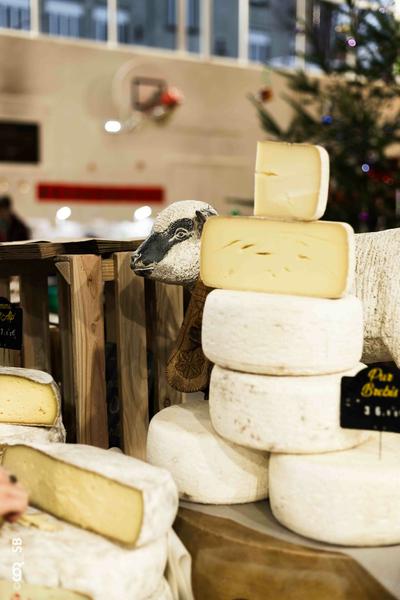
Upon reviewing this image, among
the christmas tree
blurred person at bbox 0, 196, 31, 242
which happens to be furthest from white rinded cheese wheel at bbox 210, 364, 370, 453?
blurred person at bbox 0, 196, 31, 242

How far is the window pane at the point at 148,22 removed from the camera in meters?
8.52

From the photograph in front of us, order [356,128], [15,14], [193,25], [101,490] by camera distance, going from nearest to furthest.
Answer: [101,490] → [356,128] → [15,14] → [193,25]

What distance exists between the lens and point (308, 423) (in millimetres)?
1418

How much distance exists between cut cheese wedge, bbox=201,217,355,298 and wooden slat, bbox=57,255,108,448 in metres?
0.49

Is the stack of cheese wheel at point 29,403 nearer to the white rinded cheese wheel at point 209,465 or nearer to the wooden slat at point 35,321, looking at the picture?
the white rinded cheese wheel at point 209,465

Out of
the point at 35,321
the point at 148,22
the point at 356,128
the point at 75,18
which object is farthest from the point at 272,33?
the point at 35,321

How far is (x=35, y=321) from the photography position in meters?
2.25

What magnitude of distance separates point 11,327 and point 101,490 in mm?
820

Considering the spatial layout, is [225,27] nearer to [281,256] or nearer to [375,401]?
[281,256]

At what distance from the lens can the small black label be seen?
1396 mm

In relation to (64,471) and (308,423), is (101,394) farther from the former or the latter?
(308,423)

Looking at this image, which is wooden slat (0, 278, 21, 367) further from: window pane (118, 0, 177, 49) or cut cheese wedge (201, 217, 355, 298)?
window pane (118, 0, 177, 49)

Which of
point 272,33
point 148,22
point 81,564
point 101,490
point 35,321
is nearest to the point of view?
point 81,564

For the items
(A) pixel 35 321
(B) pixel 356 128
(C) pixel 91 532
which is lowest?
(C) pixel 91 532
